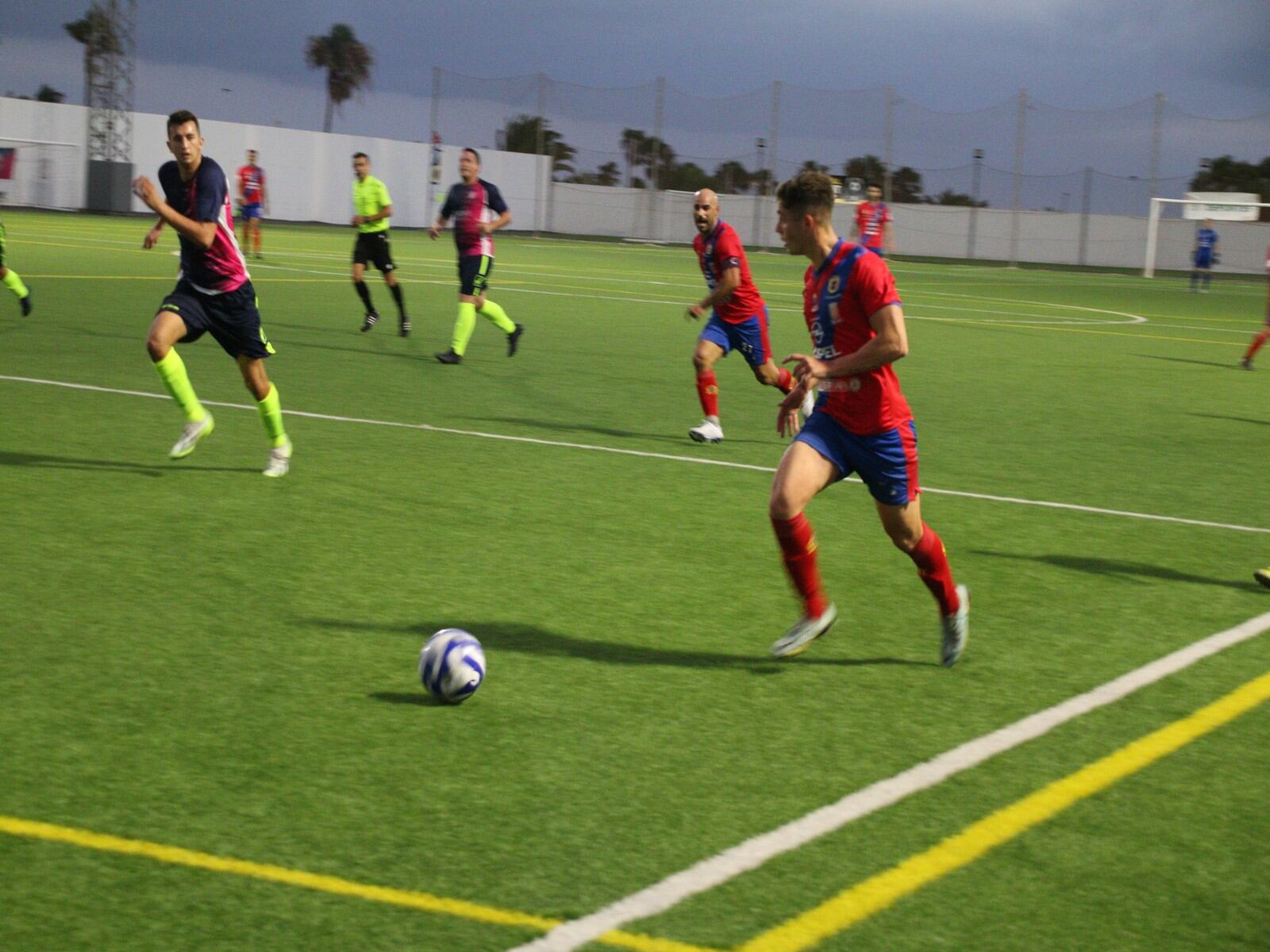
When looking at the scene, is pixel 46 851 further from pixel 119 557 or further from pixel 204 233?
pixel 204 233

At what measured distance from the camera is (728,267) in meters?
11.0

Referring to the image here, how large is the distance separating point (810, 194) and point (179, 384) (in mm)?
5028

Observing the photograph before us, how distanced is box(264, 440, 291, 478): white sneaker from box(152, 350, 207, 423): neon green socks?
582 mm

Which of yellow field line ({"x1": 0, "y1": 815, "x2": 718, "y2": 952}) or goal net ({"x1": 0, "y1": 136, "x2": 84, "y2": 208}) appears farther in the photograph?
goal net ({"x1": 0, "y1": 136, "x2": 84, "y2": 208})

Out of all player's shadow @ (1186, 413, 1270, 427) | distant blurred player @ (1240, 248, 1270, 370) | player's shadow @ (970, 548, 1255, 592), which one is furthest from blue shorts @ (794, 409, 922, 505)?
distant blurred player @ (1240, 248, 1270, 370)

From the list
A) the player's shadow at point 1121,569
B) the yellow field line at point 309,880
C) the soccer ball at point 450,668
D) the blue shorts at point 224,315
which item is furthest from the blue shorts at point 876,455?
the blue shorts at point 224,315

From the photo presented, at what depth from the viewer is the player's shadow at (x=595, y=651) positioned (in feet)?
18.7

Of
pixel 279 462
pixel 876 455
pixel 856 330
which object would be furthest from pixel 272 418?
pixel 876 455

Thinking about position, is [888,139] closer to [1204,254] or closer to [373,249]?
[1204,254]

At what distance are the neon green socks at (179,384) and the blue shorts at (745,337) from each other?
3.96 metres

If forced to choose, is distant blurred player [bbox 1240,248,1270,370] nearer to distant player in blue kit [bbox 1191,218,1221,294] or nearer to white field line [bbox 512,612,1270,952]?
white field line [bbox 512,612,1270,952]

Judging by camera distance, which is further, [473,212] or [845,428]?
[473,212]

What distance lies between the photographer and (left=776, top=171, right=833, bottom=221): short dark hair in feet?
18.4

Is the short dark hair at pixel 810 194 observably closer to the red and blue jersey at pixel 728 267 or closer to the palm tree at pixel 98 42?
the red and blue jersey at pixel 728 267
